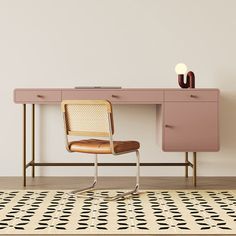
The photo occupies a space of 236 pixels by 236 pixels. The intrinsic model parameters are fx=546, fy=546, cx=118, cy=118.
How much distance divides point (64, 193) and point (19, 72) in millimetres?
1428

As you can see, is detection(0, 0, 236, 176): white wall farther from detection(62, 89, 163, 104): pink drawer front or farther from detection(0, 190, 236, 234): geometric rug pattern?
detection(0, 190, 236, 234): geometric rug pattern

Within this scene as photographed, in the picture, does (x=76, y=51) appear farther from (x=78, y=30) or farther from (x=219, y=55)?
(x=219, y=55)

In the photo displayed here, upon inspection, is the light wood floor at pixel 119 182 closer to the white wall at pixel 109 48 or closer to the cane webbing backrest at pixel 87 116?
the white wall at pixel 109 48

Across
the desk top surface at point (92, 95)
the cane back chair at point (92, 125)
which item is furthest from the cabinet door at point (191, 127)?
the cane back chair at point (92, 125)

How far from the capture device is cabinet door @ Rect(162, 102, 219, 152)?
461cm

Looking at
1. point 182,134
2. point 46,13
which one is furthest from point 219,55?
point 46,13

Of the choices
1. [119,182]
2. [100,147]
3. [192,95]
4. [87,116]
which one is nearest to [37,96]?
[87,116]

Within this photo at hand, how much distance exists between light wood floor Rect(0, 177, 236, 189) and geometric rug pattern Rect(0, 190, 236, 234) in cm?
26

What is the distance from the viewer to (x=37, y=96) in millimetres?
4574

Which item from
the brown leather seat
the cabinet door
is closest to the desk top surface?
Answer: the cabinet door

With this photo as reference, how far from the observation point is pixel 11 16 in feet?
16.9

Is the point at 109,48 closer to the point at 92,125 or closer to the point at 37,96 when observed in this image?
the point at 37,96

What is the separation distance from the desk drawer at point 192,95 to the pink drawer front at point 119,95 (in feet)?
0.36

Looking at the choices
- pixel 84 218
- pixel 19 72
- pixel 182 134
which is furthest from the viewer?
pixel 19 72
